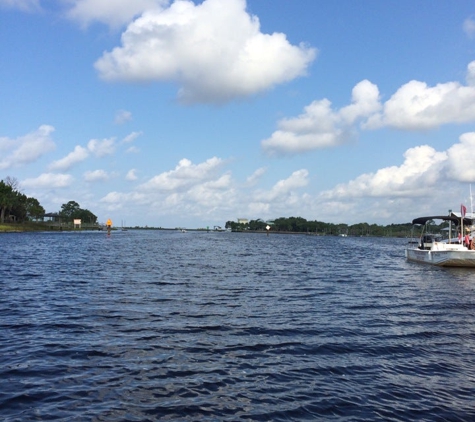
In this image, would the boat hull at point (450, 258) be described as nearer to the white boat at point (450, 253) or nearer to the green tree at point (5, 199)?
the white boat at point (450, 253)

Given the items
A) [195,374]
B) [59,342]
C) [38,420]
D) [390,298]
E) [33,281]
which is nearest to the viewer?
[38,420]

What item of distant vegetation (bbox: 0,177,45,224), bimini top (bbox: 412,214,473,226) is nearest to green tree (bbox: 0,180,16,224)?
distant vegetation (bbox: 0,177,45,224)

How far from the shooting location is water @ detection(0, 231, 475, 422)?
1062 centimetres

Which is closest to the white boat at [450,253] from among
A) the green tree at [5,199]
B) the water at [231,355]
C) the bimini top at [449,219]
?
the bimini top at [449,219]

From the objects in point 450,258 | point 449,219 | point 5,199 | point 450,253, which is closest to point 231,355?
point 450,253

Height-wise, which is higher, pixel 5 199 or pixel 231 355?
pixel 5 199

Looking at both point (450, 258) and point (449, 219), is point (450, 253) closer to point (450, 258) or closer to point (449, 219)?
point (450, 258)

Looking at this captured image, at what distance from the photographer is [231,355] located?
582 inches

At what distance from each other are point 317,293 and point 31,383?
2111cm

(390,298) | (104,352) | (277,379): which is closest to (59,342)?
(104,352)

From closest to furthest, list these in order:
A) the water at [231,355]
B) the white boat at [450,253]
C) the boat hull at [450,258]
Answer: the water at [231,355] < the boat hull at [450,258] < the white boat at [450,253]

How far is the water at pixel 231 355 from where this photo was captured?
10.6m

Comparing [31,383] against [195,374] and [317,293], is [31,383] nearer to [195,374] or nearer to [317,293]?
[195,374]

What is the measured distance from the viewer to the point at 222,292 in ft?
94.7
